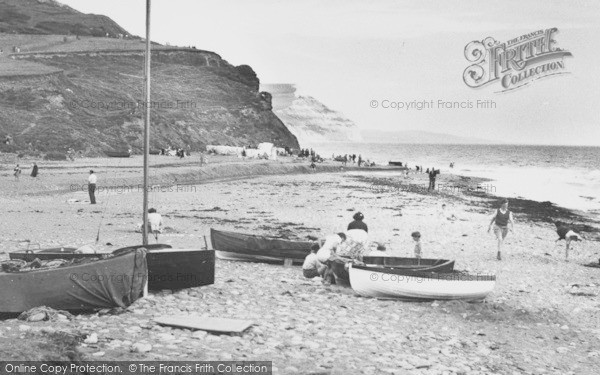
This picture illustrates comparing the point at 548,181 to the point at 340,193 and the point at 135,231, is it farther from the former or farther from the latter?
the point at 135,231

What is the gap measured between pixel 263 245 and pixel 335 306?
19.5 feet

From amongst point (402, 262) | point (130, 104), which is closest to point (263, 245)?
point (402, 262)

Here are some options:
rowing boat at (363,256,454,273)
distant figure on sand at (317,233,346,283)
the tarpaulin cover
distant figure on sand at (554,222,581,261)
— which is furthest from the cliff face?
rowing boat at (363,256,454,273)

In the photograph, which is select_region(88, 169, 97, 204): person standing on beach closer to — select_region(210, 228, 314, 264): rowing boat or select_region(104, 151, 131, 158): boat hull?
select_region(210, 228, 314, 264): rowing boat

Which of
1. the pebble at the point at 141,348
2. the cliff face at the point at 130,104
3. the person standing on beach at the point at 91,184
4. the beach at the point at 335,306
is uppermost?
the cliff face at the point at 130,104

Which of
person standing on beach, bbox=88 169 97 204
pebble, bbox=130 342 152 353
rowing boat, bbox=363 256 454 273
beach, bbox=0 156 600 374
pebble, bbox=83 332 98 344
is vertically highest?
person standing on beach, bbox=88 169 97 204

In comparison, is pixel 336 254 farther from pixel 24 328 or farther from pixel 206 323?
pixel 24 328

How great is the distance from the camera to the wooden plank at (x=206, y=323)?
1209 cm

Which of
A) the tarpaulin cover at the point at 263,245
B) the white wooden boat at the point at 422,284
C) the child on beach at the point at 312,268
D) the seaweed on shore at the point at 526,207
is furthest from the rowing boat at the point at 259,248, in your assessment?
the seaweed on shore at the point at 526,207

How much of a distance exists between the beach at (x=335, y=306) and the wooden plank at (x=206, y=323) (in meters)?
0.17

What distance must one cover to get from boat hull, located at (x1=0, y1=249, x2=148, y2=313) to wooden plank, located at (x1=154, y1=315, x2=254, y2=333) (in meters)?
1.39

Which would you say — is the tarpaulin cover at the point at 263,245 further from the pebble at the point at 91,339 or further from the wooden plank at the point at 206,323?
the pebble at the point at 91,339

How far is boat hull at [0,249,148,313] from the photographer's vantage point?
12297mm

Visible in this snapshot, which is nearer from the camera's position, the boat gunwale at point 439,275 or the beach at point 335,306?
the beach at point 335,306
